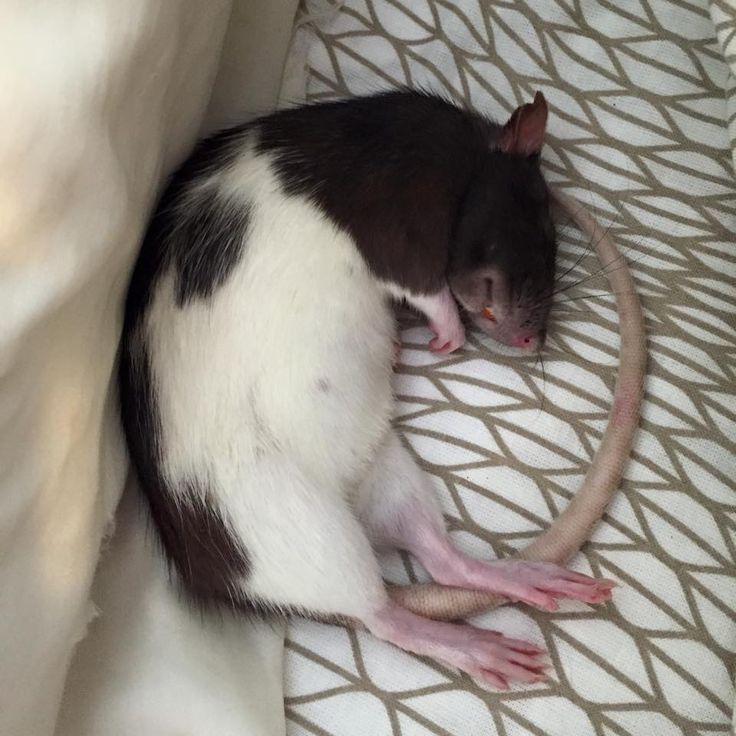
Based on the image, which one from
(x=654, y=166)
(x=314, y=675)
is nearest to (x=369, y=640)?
(x=314, y=675)

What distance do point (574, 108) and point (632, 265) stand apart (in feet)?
0.92

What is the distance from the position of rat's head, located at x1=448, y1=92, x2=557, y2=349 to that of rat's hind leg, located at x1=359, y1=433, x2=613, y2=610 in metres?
0.26

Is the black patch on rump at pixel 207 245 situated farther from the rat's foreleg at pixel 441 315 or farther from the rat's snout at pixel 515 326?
the rat's snout at pixel 515 326

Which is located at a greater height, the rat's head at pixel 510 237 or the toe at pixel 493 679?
the rat's head at pixel 510 237

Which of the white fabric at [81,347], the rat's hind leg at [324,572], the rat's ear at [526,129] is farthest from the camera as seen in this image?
the rat's ear at [526,129]

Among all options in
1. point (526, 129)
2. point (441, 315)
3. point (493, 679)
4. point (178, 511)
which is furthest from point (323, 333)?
point (493, 679)

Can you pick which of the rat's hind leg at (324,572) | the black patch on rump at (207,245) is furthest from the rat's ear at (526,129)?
the rat's hind leg at (324,572)

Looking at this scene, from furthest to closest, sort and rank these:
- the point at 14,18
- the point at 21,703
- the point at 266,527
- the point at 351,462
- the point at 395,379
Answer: the point at 395,379
the point at 351,462
the point at 266,527
the point at 21,703
the point at 14,18

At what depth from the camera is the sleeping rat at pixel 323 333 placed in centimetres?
117

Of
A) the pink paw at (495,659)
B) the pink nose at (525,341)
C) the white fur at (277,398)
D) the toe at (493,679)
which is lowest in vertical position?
the toe at (493,679)

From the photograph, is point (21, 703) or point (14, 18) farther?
point (21, 703)

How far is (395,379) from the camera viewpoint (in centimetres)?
139

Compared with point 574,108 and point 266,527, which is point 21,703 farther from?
point 574,108

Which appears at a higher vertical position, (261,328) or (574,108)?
(574,108)
